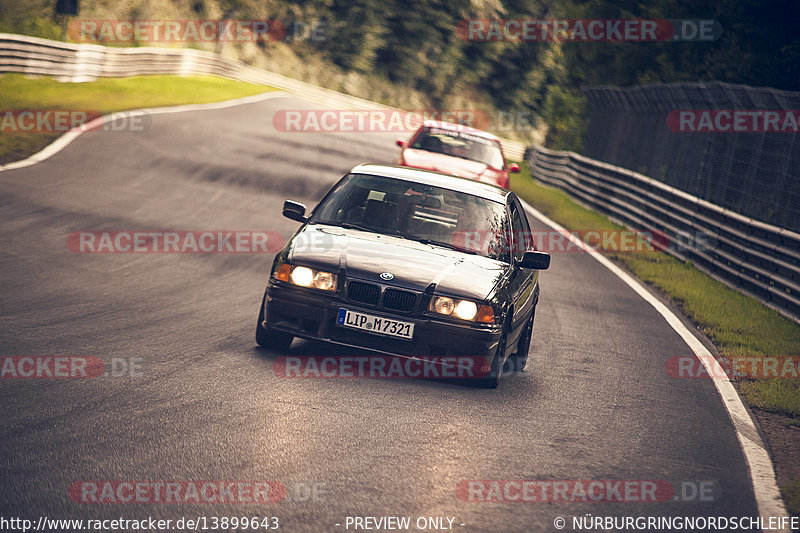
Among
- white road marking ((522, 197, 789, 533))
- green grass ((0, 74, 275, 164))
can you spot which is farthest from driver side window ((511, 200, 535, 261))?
green grass ((0, 74, 275, 164))

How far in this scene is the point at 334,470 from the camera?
5.25 meters

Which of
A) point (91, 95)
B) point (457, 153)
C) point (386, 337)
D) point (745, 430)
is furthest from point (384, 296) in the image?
point (91, 95)

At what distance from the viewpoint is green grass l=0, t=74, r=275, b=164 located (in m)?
19.4

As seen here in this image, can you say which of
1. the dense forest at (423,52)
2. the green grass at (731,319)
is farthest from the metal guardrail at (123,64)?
the green grass at (731,319)

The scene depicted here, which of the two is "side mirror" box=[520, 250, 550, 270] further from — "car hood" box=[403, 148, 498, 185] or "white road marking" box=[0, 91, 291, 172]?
"white road marking" box=[0, 91, 291, 172]

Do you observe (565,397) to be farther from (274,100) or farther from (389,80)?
(389,80)

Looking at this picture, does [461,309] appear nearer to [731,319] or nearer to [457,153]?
[731,319]

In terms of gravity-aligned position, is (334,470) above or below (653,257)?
above

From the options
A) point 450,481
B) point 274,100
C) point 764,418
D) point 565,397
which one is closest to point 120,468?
point 450,481

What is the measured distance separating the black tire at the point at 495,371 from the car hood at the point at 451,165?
8458 millimetres

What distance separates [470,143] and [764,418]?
33.9ft

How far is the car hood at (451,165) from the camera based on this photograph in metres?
16.0

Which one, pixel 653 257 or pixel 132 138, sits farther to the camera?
pixel 132 138

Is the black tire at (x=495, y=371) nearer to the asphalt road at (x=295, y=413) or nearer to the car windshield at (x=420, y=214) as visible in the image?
the asphalt road at (x=295, y=413)
